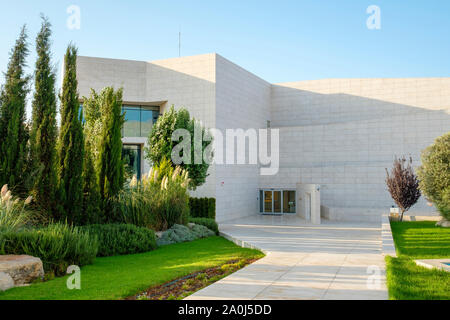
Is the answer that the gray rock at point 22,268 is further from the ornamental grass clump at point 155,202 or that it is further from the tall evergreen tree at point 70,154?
the ornamental grass clump at point 155,202

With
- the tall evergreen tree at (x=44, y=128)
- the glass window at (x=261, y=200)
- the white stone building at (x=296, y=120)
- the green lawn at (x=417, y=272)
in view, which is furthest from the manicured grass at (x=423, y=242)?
the glass window at (x=261, y=200)

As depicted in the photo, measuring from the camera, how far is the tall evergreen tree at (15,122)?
32.4 feet

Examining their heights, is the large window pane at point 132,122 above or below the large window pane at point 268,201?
above

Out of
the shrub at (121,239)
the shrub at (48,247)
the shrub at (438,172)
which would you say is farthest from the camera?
the shrub at (438,172)

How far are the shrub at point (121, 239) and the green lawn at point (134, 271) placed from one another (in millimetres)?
357

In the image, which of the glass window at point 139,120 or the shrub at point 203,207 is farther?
the glass window at point 139,120

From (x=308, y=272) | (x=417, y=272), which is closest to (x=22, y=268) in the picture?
(x=308, y=272)

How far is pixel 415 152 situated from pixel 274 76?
1001 cm

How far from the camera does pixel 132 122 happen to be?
70.4ft

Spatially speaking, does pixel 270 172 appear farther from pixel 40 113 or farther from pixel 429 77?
pixel 40 113

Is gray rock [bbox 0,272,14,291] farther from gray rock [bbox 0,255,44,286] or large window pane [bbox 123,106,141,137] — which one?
large window pane [bbox 123,106,141,137]

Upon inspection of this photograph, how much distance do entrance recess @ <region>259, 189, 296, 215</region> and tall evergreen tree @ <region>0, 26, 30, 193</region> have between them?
1619cm

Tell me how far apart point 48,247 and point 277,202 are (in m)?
17.9

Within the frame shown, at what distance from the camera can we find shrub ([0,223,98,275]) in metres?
7.54
